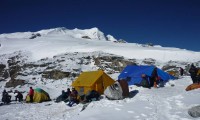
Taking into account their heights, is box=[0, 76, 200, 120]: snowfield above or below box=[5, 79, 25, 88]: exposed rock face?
above

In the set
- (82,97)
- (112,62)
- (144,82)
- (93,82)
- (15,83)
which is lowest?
(15,83)

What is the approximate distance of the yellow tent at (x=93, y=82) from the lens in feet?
85.0

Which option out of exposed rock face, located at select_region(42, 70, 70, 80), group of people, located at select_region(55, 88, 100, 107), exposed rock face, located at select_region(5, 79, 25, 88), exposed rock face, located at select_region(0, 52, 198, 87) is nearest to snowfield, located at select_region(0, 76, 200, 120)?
group of people, located at select_region(55, 88, 100, 107)

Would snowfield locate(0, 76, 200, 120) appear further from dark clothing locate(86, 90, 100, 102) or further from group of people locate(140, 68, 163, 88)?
group of people locate(140, 68, 163, 88)

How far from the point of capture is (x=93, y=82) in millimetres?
25828

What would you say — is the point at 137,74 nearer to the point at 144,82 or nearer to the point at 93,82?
the point at 144,82

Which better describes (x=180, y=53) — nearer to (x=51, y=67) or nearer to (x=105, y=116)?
(x=51, y=67)

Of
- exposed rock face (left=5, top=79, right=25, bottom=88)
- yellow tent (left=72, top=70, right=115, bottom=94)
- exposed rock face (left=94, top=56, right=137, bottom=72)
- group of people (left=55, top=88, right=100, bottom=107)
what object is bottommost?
exposed rock face (left=5, top=79, right=25, bottom=88)

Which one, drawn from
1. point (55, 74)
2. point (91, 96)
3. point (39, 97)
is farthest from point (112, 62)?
point (91, 96)

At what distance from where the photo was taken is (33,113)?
20.0 metres

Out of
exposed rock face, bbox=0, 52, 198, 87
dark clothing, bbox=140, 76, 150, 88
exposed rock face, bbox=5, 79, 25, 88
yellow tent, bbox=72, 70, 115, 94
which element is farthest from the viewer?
exposed rock face, bbox=0, 52, 198, 87

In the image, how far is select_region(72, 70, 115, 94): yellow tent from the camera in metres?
25.9

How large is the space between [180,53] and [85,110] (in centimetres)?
4730

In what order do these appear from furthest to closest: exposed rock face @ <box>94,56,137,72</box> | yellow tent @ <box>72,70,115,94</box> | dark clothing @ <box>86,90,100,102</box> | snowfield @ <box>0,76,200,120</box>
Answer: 1. exposed rock face @ <box>94,56,137,72</box>
2. yellow tent @ <box>72,70,115,94</box>
3. dark clothing @ <box>86,90,100,102</box>
4. snowfield @ <box>0,76,200,120</box>
